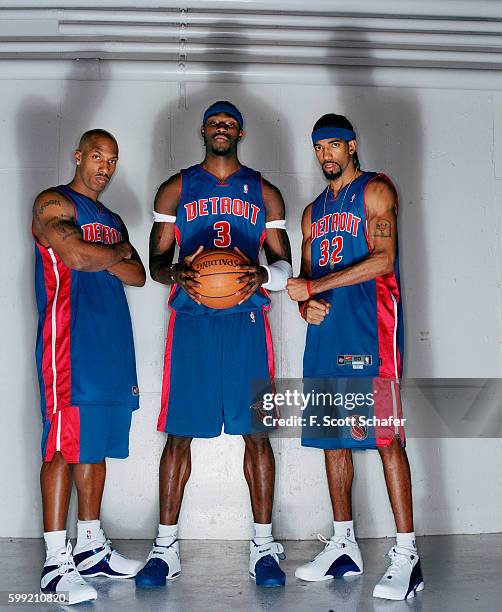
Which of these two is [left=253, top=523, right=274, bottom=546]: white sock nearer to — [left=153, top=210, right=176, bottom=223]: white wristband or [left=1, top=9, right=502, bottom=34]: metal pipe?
[left=153, top=210, right=176, bottom=223]: white wristband

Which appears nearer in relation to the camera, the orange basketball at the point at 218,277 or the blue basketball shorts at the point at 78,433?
the blue basketball shorts at the point at 78,433

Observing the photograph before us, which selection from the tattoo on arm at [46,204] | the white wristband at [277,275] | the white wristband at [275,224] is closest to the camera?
Answer: the tattoo on arm at [46,204]

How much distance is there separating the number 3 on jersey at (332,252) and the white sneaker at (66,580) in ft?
5.82

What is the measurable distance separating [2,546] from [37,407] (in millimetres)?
802

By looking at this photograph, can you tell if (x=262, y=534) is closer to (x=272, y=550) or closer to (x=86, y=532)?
(x=272, y=550)

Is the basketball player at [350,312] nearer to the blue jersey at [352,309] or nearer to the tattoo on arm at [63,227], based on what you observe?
the blue jersey at [352,309]

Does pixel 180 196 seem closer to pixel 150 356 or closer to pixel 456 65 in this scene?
pixel 150 356

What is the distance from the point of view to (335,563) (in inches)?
139

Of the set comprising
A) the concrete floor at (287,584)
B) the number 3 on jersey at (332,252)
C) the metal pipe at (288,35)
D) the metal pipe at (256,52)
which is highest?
the metal pipe at (288,35)

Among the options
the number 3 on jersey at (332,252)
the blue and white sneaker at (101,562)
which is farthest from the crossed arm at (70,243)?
the blue and white sneaker at (101,562)

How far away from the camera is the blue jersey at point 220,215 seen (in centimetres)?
389

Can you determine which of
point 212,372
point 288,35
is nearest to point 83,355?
point 212,372

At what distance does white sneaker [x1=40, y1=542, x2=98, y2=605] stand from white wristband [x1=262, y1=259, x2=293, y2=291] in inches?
59.3

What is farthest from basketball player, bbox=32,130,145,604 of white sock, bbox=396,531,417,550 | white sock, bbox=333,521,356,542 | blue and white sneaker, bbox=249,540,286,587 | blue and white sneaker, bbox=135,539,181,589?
white sock, bbox=396,531,417,550
